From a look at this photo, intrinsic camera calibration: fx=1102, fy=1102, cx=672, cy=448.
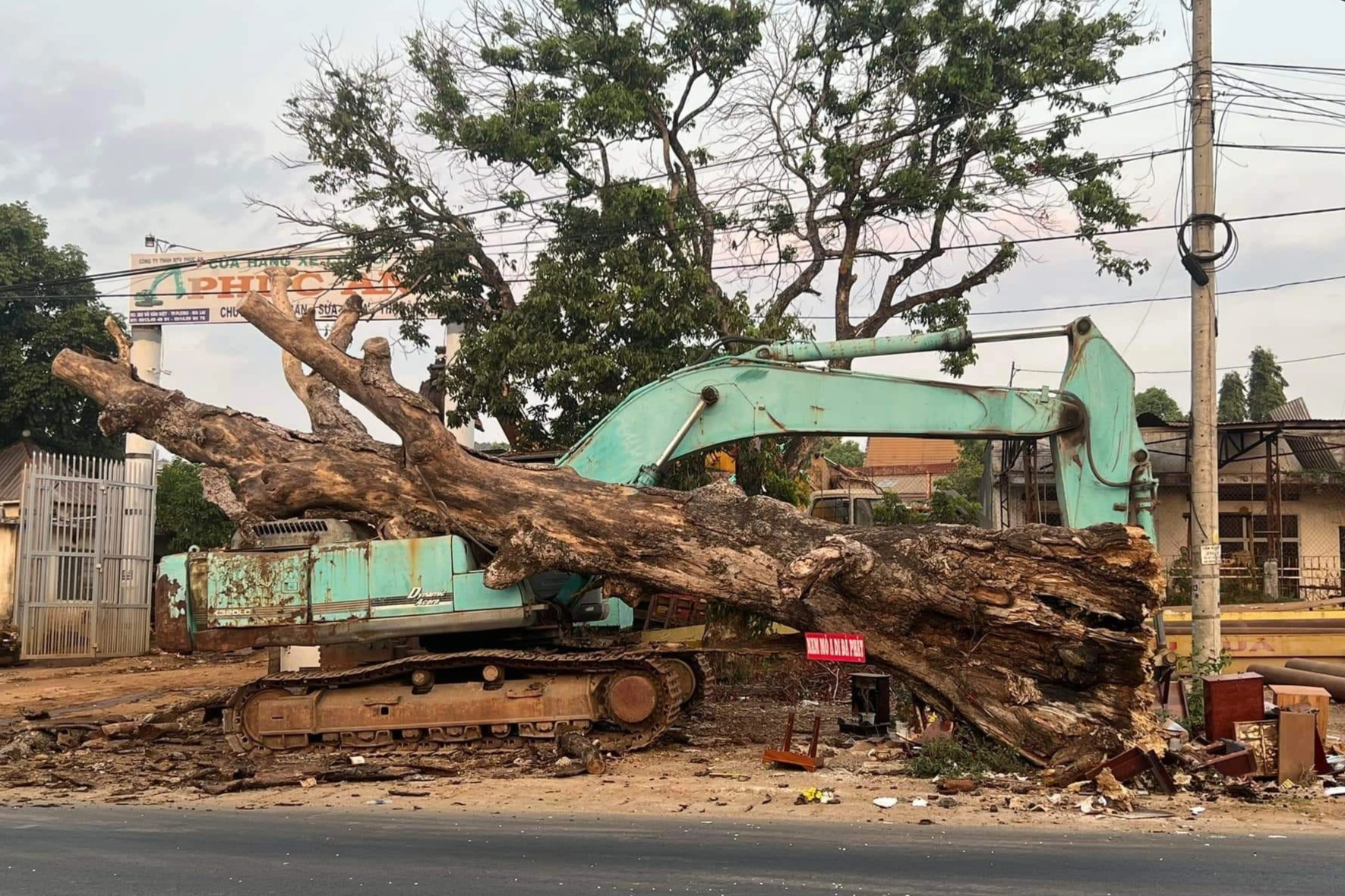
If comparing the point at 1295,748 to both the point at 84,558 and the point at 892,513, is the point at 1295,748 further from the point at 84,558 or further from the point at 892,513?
the point at 84,558

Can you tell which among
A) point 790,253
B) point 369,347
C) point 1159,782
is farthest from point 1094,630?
point 790,253

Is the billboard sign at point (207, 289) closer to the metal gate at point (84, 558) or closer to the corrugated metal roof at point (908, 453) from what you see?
the metal gate at point (84, 558)

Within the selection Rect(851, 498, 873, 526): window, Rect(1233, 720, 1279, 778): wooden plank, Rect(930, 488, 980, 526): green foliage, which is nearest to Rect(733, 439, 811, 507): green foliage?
Rect(851, 498, 873, 526): window

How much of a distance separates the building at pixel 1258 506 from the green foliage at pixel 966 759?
1172cm

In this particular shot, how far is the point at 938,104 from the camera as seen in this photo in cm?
1541

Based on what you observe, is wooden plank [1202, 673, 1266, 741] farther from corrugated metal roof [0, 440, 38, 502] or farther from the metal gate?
corrugated metal roof [0, 440, 38, 502]

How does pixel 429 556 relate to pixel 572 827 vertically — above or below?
above

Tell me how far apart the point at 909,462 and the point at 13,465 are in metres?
34.9

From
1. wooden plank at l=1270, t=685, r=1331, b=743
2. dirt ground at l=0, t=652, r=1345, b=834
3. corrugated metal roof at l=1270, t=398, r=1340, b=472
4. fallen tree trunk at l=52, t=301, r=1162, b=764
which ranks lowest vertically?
dirt ground at l=0, t=652, r=1345, b=834

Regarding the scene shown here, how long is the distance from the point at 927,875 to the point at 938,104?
12628mm

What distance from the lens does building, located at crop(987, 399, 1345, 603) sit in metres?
19.5

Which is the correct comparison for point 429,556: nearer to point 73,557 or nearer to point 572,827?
point 572,827

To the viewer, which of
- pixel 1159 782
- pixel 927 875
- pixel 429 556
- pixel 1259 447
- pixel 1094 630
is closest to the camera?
pixel 927 875

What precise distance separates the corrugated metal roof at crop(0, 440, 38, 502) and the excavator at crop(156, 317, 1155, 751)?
1684 centimetres
